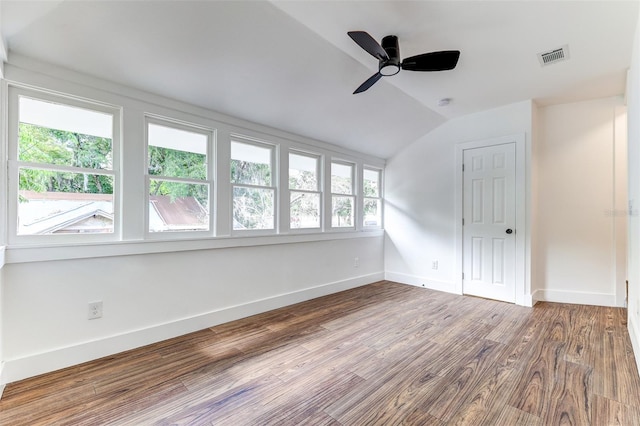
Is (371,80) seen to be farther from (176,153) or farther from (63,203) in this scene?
(63,203)

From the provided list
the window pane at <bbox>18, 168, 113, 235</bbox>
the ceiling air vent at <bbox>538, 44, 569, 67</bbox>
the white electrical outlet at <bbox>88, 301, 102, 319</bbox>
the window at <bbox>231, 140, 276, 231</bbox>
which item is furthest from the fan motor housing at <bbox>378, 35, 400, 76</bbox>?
the white electrical outlet at <bbox>88, 301, 102, 319</bbox>

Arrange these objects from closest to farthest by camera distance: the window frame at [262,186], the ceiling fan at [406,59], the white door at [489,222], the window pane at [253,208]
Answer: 1. the ceiling fan at [406,59]
2. the window frame at [262,186]
3. the window pane at [253,208]
4. the white door at [489,222]

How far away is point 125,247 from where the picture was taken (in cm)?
247

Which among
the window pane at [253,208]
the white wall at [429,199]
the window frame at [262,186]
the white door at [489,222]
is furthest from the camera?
the white wall at [429,199]

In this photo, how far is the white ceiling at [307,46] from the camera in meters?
2.00

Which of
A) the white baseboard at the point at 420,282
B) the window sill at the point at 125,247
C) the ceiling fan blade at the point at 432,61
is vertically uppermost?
the ceiling fan blade at the point at 432,61

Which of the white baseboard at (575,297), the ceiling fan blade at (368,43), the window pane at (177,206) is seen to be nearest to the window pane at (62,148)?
the window pane at (177,206)

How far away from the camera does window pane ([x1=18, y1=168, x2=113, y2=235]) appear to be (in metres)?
2.13

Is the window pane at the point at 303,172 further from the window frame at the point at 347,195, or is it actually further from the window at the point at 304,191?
the window frame at the point at 347,195

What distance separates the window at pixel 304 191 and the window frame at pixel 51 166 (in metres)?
1.93

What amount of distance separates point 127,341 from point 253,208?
5.77 feet

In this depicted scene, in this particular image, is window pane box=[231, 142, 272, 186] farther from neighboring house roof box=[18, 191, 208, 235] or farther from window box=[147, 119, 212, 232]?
neighboring house roof box=[18, 191, 208, 235]

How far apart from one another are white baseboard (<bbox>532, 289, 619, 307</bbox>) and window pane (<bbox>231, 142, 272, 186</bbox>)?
3855 mm

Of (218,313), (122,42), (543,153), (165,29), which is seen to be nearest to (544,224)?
(543,153)
